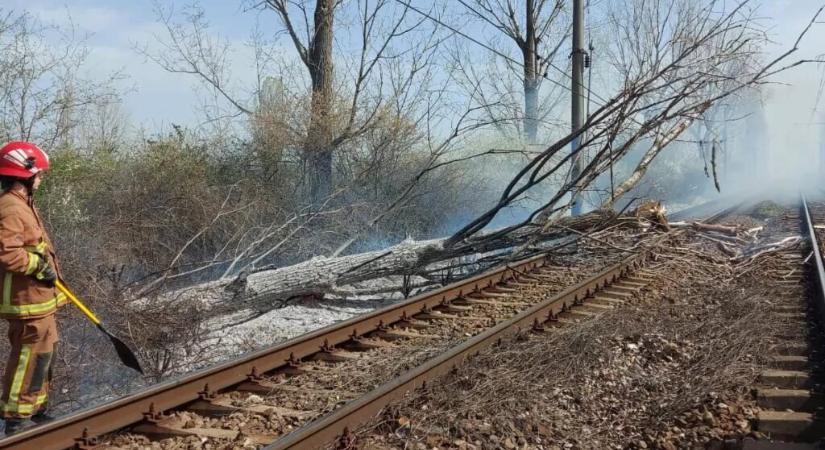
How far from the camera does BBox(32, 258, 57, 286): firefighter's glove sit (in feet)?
15.0

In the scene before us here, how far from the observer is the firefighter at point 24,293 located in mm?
4535

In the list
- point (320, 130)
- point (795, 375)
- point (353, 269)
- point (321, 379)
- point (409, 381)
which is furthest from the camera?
point (320, 130)

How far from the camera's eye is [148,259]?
12.5 m

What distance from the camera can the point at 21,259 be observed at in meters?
4.46

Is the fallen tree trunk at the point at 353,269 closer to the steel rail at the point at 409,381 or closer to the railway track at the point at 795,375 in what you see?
the steel rail at the point at 409,381

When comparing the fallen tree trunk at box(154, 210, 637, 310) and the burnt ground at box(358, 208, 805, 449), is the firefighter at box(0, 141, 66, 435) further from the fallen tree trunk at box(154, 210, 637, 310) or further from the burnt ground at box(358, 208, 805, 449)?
the fallen tree trunk at box(154, 210, 637, 310)

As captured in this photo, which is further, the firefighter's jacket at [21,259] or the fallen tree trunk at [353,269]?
the fallen tree trunk at [353,269]

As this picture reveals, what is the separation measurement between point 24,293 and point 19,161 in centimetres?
87

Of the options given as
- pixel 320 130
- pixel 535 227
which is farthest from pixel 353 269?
pixel 320 130

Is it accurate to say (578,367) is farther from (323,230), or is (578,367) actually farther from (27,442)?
(323,230)

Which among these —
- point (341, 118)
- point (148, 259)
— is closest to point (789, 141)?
point (341, 118)

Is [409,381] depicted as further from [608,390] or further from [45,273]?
[45,273]

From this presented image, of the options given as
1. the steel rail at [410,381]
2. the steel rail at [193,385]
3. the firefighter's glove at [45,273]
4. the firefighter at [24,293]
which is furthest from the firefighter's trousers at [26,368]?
the steel rail at [410,381]

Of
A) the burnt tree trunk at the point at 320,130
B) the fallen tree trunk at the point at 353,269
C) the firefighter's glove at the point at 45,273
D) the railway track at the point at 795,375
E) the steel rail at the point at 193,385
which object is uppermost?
the burnt tree trunk at the point at 320,130
